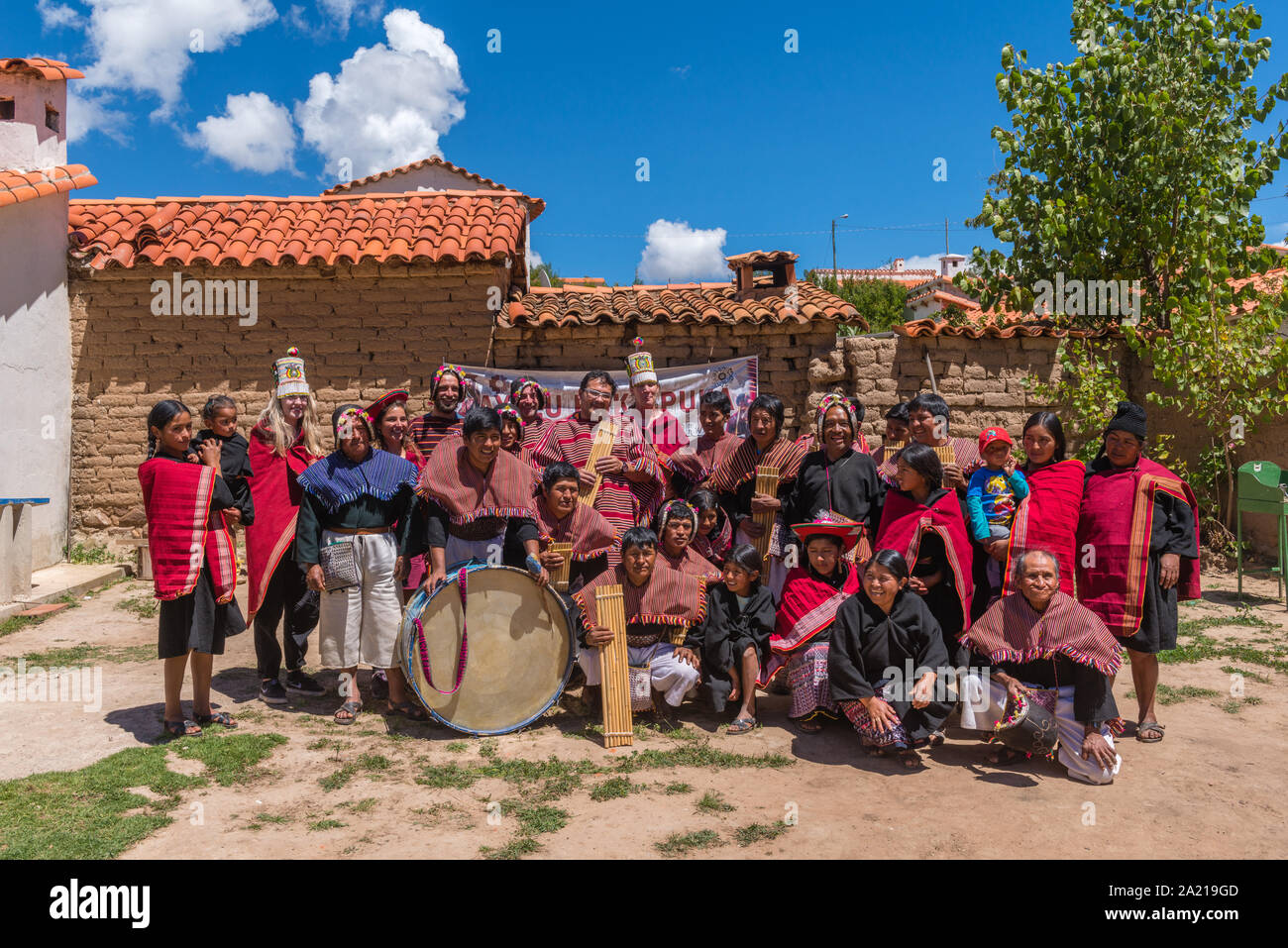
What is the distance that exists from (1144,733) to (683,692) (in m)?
2.42

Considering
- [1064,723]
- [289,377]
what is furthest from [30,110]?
[1064,723]

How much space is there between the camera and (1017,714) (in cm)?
419

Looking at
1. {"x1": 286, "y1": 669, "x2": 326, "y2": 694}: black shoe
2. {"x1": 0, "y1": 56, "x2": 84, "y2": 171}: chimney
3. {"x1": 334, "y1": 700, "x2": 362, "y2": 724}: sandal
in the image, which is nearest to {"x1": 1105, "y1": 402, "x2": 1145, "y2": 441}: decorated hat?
{"x1": 334, "y1": 700, "x2": 362, "y2": 724}: sandal

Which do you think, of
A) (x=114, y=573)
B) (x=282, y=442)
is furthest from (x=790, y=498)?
(x=114, y=573)

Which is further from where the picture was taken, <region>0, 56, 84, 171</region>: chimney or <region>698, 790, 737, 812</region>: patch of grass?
<region>0, 56, 84, 171</region>: chimney

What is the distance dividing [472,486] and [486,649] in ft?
2.90

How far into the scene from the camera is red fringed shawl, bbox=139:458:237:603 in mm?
4418

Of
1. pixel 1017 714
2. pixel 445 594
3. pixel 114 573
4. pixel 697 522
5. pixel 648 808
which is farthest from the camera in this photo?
pixel 114 573

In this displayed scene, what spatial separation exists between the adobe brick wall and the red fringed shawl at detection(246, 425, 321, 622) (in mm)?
3446

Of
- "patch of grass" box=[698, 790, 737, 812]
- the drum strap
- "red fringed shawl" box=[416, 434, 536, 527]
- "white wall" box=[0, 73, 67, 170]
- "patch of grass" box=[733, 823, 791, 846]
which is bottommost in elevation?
"patch of grass" box=[733, 823, 791, 846]

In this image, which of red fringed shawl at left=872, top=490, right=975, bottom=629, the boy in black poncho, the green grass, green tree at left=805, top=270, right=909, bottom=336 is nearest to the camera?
the green grass

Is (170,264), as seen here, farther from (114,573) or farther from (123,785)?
(123,785)

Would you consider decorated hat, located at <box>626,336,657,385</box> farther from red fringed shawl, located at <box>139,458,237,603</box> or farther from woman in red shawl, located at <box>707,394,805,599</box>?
red fringed shawl, located at <box>139,458,237,603</box>

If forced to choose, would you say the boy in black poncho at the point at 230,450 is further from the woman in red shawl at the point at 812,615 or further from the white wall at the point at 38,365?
the white wall at the point at 38,365
